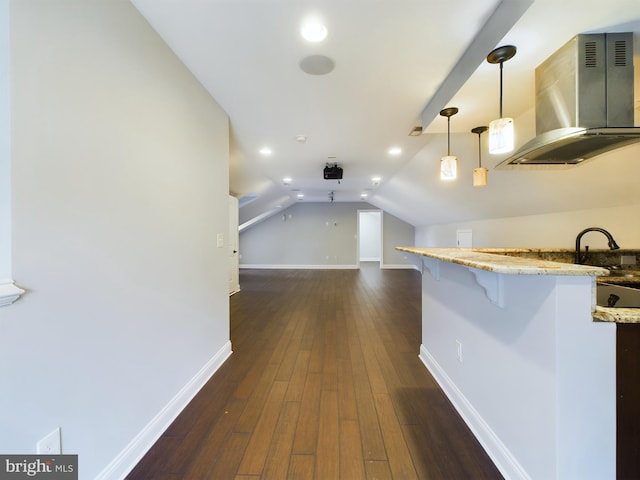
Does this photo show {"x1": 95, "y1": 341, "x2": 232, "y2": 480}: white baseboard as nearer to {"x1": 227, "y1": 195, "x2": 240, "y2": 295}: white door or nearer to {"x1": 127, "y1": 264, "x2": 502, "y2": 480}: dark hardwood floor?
{"x1": 127, "y1": 264, "x2": 502, "y2": 480}: dark hardwood floor

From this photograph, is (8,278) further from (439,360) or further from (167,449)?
(439,360)

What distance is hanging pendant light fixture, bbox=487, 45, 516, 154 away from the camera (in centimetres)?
139

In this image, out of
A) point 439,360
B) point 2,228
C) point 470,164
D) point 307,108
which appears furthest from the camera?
point 470,164

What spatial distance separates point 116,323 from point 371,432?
149cm

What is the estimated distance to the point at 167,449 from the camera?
4.63 ft

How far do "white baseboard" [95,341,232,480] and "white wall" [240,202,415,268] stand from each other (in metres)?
6.96

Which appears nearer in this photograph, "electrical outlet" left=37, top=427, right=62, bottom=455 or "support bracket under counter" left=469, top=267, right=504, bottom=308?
"electrical outlet" left=37, top=427, right=62, bottom=455

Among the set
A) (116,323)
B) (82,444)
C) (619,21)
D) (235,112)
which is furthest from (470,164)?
(82,444)

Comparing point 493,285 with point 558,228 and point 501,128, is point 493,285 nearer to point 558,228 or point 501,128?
point 501,128

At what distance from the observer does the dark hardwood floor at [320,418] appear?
130 cm

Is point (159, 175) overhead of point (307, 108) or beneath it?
beneath

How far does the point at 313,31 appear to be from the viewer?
1452 mm

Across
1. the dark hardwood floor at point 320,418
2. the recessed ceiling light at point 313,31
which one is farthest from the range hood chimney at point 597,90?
the dark hardwood floor at point 320,418

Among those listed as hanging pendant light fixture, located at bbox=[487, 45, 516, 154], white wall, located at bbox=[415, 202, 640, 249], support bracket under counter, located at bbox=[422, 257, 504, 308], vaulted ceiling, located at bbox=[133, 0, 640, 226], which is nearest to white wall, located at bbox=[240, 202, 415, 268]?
white wall, located at bbox=[415, 202, 640, 249]
